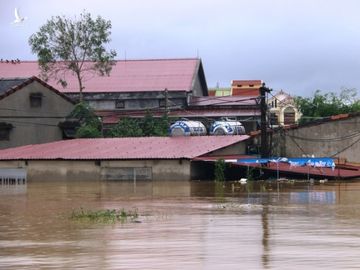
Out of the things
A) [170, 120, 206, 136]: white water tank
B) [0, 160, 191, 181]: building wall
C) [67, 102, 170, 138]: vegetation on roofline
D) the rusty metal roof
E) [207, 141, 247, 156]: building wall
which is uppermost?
the rusty metal roof

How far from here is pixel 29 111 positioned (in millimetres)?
50031

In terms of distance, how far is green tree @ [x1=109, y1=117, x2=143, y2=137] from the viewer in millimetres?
49812

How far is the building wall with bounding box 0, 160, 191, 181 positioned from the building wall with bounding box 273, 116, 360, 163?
723cm

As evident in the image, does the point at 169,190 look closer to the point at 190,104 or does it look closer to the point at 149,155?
the point at 149,155

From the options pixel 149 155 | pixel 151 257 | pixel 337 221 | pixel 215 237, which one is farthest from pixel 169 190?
pixel 151 257

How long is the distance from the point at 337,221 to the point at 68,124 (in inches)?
1426

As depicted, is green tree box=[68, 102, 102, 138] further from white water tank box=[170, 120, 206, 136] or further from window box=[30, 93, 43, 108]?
white water tank box=[170, 120, 206, 136]

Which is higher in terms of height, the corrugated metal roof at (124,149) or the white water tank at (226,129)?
the white water tank at (226,129)

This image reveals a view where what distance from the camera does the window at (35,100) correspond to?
50.2 m

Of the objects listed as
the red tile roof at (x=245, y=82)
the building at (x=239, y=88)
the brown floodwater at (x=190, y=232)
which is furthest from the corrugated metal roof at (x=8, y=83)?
the red tile roof at (x=245, y=82)

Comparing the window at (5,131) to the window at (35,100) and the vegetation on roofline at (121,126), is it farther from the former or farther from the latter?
the vegetation on roofline at (121,126)

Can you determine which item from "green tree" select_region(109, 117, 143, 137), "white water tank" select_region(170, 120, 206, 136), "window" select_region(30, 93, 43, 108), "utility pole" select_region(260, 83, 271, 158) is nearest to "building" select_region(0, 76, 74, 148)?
"window" select_region(30, 93, 43, 108)

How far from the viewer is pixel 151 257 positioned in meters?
12.1

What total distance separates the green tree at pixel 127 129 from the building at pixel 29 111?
4427 millimetres
